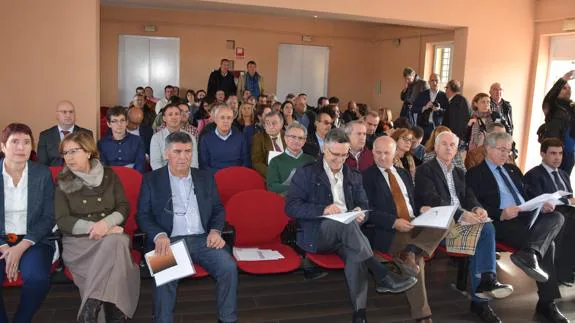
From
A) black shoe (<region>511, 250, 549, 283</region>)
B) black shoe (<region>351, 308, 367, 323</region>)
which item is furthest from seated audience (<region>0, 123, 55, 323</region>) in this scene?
black shoe (<region>511, 250, 549, 283</region>)

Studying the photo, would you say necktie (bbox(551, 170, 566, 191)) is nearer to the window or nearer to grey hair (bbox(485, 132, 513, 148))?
grey hair (bbox(485, 132, 513, 148))

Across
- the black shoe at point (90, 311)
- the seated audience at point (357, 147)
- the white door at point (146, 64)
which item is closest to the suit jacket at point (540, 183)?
the seated audience at point (357, 147)

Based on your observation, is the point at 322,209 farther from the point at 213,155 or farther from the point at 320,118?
the point at 320,118

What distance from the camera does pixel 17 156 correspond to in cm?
298

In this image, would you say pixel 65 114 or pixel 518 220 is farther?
pixel 65 114

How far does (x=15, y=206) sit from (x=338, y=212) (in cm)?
201

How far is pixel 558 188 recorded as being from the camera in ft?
13.6

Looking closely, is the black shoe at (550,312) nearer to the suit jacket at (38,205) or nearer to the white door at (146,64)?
the suit jacket at (38,205)

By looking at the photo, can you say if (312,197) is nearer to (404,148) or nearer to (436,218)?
(436,218)

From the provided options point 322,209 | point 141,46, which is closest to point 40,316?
point 322,209

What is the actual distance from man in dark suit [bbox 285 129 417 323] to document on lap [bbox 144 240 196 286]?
0.80 meters

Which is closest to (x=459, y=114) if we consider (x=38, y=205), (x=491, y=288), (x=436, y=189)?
(x=436, y=189)

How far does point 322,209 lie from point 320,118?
2113 mm

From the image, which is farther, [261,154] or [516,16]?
[516,16]
